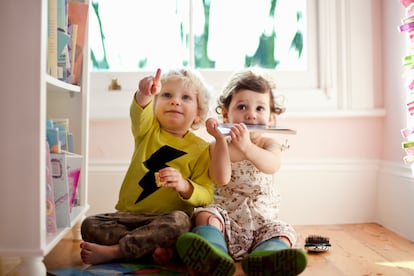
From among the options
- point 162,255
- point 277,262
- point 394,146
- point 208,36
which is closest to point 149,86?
point 162,255

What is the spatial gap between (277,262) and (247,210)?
35 cm

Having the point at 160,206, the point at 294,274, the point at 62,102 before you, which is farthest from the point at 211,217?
the point at 62,102

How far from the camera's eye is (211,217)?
1.27 metres

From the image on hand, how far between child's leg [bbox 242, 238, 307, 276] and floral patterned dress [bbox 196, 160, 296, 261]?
23 centimetres

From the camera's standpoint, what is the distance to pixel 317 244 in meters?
1.41

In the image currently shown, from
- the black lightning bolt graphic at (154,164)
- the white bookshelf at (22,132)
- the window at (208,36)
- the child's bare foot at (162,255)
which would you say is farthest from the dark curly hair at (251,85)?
the white bookshelf at (22,132)

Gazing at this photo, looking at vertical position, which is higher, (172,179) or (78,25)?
(78,25)

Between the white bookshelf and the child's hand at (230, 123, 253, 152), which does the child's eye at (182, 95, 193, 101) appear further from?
the white bookshelf

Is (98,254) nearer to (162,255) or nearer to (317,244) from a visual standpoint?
(162,255)

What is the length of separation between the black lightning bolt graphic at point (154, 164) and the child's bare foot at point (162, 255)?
0.20 m

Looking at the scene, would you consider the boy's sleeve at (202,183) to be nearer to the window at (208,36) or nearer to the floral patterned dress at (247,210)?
the floral patterned dress at (247,210)

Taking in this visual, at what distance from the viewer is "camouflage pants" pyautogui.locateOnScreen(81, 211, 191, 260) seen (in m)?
1.20

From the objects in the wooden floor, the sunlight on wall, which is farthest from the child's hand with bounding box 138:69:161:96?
the sunlight on wall

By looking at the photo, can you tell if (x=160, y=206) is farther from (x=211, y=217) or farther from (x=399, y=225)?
(x=399, y=225)
